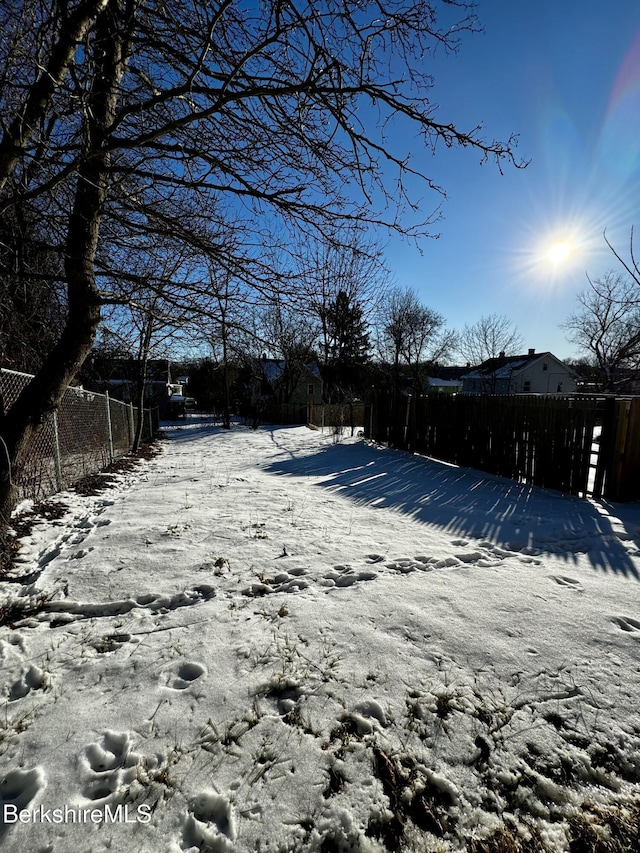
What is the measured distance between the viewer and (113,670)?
2.02 metres

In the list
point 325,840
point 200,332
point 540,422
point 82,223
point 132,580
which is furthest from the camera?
point 540,422

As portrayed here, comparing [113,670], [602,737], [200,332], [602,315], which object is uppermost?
[602,315]

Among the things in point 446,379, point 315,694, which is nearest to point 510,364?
point 446,379

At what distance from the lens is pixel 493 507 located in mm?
5617

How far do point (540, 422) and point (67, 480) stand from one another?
8209mm

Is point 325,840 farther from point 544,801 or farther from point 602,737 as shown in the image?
point 602,737

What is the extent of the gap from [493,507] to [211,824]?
17.3 feet

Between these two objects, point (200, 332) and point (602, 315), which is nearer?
point (200, 332)

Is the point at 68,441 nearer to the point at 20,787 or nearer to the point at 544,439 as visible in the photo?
the point at 20,787

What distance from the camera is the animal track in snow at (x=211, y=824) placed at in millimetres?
1242

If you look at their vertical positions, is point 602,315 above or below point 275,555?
above

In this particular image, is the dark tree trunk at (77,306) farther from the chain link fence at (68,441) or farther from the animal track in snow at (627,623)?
the animal track in snow at (627,623)

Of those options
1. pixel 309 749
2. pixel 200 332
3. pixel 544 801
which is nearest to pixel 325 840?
pixel 309 749

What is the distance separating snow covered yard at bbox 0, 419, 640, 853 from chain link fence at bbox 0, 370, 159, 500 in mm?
1089
